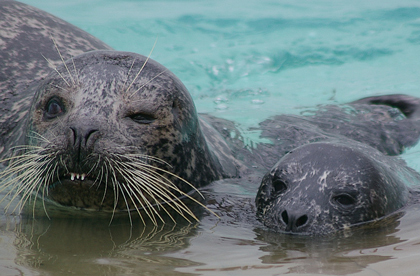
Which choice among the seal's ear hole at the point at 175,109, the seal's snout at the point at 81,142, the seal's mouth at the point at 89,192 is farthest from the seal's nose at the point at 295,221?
the seal's snout at the point at 81,142

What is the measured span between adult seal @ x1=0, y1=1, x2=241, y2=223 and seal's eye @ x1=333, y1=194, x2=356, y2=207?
93cm

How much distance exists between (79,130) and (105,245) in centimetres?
77

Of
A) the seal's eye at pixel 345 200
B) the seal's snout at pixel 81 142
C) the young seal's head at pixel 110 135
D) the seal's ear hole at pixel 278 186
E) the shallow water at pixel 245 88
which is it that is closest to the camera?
the shallow water at pixel 245 88

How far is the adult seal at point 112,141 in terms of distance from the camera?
3.69m

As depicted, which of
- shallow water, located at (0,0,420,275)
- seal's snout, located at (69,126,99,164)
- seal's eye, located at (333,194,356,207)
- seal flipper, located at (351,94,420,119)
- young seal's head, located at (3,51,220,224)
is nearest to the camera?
shallow water, located at (0,0,420,275)

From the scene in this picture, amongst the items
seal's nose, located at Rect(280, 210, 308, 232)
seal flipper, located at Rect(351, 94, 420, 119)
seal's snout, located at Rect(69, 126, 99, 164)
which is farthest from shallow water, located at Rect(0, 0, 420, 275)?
seal flipper, located at Rect(351, 94, 420, 119)

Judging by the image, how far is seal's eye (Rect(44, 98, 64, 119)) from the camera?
4.02m

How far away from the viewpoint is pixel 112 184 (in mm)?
3807

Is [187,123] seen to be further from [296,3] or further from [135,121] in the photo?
[296,3]

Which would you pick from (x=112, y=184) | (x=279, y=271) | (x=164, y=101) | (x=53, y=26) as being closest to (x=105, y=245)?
Answer: (x=112, y=184)

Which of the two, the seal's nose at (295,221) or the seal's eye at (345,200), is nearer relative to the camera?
the seal's nose at (295,221)

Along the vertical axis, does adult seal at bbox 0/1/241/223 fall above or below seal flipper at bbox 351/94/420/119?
below

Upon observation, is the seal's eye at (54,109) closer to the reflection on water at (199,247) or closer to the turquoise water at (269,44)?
the reflection on water at (199,247)

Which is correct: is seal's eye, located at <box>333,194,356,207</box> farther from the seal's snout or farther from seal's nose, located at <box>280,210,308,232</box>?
the seal's snout
